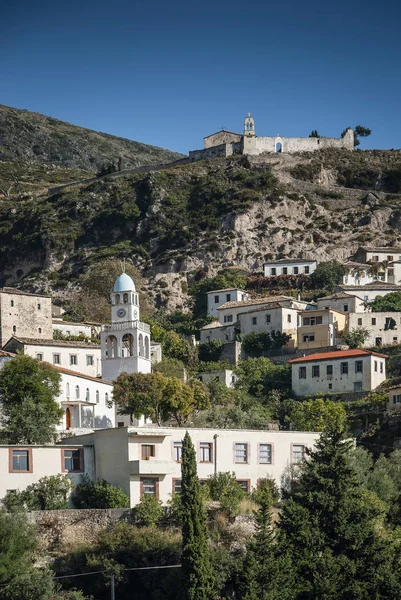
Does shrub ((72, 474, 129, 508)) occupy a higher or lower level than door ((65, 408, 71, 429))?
lower

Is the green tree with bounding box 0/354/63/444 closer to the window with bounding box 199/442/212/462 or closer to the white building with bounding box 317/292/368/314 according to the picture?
the window with bounding box 199/442/212/462

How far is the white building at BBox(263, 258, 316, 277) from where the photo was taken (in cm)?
13462

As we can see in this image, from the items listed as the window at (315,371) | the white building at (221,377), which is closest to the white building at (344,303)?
the white building at (221,377)

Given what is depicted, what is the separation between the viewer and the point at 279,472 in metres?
72.6

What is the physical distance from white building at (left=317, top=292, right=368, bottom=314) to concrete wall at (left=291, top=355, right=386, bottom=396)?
16962mm

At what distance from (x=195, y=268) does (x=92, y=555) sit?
7905cm

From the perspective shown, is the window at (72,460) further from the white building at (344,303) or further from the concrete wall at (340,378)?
the white building at (344,303)

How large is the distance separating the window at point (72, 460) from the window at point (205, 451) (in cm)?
630

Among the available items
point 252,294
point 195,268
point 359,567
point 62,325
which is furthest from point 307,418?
point 195,268

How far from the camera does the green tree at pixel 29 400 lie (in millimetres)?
74438

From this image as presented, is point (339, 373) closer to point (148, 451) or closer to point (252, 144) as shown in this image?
point (148, 451)

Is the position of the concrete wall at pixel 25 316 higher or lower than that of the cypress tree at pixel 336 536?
higher

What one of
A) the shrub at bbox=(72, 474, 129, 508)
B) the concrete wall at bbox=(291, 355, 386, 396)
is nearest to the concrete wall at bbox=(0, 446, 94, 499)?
the shrub at bbox=(72, 474, 129, 508)

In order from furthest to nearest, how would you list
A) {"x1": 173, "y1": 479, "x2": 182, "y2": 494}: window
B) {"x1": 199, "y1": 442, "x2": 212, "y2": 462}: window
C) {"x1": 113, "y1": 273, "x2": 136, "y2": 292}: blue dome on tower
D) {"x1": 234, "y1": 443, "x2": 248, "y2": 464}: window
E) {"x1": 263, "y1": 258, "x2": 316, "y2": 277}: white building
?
{"x1": 263, "y1": 258, "x2": 316, "y2": 277}: white building, {"x1": 113, "y1": 273, "x2": 136, "y2": 292}: blue dome on tower, {"x1": 234, "y1": 443, "x2": 248, "y2": 464}: window, {"x1": 199, "y1": 442, "x2": 212, "y2": 462}: window, {"x1": 173, "y1": 479, "x2": 182, "y2": 494}: window
